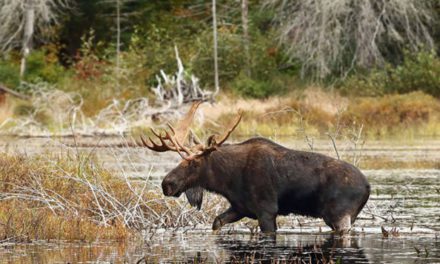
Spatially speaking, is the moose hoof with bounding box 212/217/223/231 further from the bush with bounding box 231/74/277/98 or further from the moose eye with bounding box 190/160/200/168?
the bush with bounding box 231/74/277/98

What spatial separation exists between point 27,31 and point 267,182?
39.2m

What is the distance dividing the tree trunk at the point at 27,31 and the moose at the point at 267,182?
3724 cm

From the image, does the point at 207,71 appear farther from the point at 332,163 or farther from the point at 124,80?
the point at 332,163

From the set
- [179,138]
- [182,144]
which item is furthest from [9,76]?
[182,144]

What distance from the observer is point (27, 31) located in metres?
52.8

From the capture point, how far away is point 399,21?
4656cm

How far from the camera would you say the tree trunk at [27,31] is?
51.9 m

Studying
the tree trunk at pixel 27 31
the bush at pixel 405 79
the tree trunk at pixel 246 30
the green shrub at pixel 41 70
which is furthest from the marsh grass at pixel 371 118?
the tree trunk at pixel 27 31

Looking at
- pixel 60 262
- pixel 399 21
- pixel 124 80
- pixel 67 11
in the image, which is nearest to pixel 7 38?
pixel 67 11

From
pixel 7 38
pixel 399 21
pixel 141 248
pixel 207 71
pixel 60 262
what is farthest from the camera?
pixel 7 38

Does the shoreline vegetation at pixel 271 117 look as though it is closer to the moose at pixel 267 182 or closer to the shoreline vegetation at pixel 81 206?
the shoreline vegetation at pixel 81 206

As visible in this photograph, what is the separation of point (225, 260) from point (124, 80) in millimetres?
38069

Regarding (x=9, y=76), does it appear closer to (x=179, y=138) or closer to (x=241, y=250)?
(x=179, y=138)

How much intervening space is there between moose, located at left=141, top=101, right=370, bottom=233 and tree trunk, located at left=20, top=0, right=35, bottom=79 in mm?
37240
